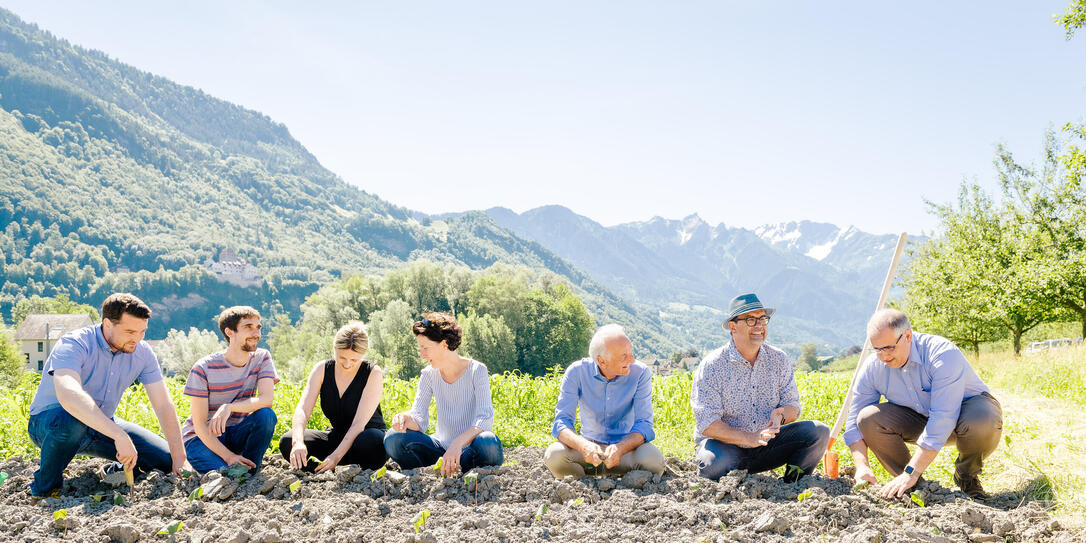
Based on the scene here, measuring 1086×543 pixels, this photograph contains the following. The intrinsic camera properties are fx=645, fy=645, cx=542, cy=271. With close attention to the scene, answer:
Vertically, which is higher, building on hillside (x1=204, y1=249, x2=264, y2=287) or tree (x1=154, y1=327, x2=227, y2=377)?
building on hillside (x1=204, y1=249, x2=264, y2=287)

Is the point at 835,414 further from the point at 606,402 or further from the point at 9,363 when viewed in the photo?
the point at 9,363

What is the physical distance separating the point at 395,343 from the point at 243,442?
36.5 meters

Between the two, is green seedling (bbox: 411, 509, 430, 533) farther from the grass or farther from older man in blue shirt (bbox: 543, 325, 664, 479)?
the grass

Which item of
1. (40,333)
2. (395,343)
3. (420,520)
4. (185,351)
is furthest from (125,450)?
(40,333)

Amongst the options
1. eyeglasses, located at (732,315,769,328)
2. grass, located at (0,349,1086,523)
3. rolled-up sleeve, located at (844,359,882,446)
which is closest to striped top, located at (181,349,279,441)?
grass, located at (0,349,1086,523)

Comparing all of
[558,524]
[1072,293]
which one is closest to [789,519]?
[558,524]

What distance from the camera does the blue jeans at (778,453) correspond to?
4426 mm

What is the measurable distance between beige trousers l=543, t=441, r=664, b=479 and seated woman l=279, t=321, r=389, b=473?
1310 mm

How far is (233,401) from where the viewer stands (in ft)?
15.9

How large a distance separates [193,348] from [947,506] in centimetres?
7357

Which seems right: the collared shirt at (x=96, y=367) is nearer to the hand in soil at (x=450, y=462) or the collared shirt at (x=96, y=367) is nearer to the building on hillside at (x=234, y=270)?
the hand in soil at (x=450, y=462)

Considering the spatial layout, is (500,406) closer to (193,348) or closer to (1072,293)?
(1072,293)

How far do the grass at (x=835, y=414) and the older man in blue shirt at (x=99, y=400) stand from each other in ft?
5.06

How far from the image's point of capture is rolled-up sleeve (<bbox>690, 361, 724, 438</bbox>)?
4.47 meters
